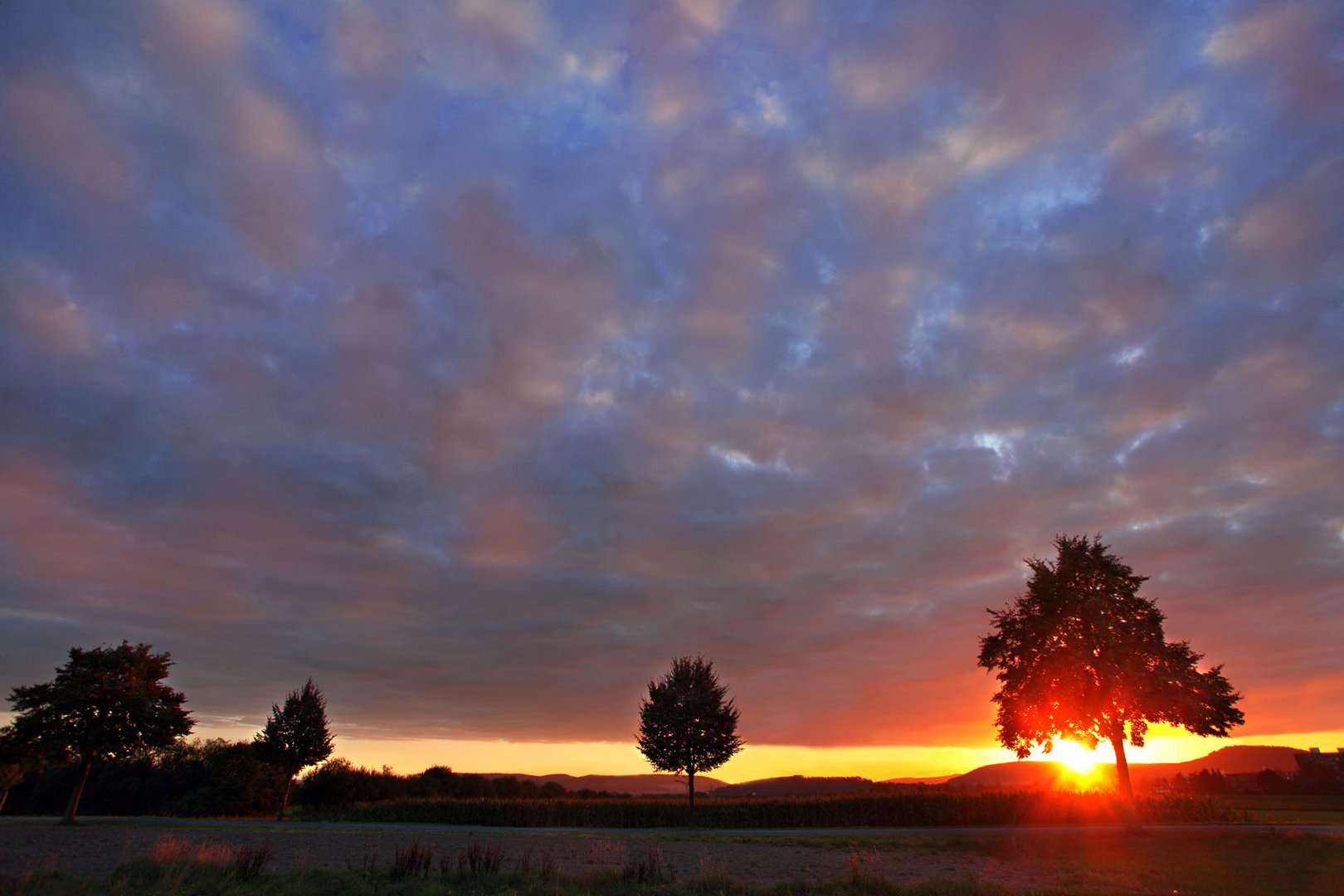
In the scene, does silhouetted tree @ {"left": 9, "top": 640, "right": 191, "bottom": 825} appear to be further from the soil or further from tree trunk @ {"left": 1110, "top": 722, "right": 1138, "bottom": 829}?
tree trunk @ {"left": 1110, "top": 722, "right": 1138, "bottom": 829}

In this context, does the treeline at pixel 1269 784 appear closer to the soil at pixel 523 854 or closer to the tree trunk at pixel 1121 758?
the tree trunk at pixel 1121 758

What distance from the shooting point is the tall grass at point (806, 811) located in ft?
131

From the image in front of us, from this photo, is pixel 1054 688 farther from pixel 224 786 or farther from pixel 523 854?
pixel 224 786

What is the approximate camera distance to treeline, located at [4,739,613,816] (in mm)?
64000

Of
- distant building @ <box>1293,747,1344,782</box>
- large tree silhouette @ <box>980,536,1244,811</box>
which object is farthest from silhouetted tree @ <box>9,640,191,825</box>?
distant building @ <box>1293,747,1344,782</box>

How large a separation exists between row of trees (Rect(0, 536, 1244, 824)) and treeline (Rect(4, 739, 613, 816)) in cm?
1575

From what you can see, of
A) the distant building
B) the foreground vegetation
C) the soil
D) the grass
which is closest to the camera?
the foreground vegetation

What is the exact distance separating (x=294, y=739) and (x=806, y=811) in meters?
42.6

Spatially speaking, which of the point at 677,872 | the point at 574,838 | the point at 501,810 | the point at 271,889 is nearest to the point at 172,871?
the point at 271,889

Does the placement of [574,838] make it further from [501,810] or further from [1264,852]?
→ [1264,852]

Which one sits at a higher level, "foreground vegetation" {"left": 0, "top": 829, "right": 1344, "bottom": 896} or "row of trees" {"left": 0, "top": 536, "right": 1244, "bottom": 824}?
"row of trees" {"left": 0, "top": 536, "right": 1244, "bottom": 824}

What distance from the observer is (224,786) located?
2530 inches

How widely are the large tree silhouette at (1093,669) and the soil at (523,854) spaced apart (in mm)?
9696

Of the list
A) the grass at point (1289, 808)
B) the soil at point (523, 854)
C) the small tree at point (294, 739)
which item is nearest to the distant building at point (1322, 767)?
the grass at point (1289, 808)
